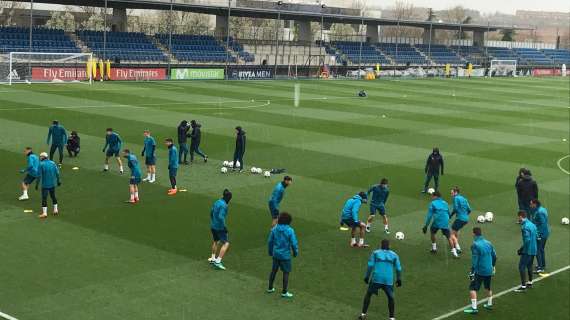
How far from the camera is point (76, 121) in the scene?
127ft

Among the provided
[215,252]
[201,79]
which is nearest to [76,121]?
[215,252]

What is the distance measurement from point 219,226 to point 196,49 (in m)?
65.1

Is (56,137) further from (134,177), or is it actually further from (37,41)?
(37,41)

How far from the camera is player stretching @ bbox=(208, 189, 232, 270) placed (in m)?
16.7

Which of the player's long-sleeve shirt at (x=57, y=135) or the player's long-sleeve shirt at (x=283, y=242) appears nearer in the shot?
the player's long-sleeve shirt at (x=283, y=242)

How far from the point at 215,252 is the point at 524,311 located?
6.52 m

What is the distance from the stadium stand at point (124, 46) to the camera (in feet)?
234

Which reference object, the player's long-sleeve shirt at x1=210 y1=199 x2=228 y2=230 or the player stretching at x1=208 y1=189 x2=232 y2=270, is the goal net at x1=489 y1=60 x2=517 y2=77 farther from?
the player's long-sleeve shirt at x1=210 y1=199 x2=228 y2=230

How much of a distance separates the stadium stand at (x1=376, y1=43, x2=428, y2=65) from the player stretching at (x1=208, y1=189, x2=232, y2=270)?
Answer: 87527mm

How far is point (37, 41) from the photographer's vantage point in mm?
67125

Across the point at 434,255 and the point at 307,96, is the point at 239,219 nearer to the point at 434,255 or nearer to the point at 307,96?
the point at 434,255

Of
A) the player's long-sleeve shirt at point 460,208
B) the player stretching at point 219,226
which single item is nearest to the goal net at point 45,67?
the player stretching at point 219,226

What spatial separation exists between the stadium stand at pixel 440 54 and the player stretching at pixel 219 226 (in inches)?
3719

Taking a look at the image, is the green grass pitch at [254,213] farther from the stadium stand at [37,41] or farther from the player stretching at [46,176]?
the stadium stand at [37,41]
